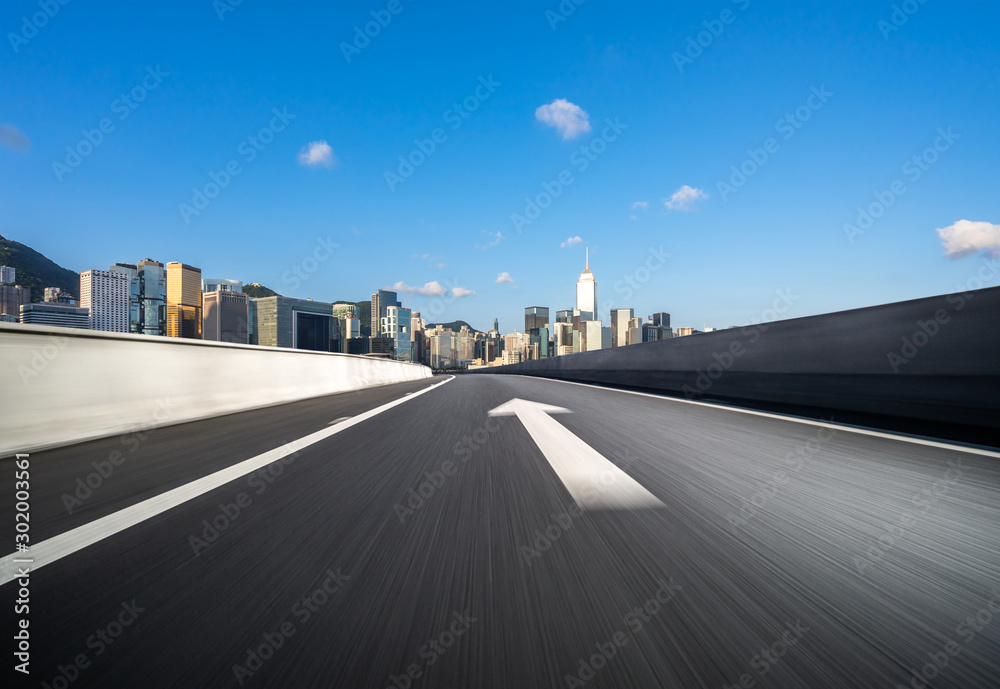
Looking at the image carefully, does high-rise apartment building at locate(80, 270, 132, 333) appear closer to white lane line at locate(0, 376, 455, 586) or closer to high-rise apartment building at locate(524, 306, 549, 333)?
white lane line at locate(0, 376, 455, 586)

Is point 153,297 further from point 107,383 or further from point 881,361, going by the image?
point 881,361

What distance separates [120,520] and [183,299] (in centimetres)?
2264

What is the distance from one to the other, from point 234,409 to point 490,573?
6719mm

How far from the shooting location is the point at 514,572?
1683 mm

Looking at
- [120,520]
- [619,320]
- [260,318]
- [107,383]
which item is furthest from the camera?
[619,320]

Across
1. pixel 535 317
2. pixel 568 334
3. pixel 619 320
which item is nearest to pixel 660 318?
pixel 619 320

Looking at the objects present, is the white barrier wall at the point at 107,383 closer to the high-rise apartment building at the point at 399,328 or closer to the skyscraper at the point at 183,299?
the skyscraper at the point at 183,299

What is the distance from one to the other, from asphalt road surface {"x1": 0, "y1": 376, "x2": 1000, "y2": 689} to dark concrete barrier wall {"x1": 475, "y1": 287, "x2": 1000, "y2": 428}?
104cm

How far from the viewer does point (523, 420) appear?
5.79m

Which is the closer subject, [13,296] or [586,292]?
[13,296]

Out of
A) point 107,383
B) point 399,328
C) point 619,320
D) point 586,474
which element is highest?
point 399,328

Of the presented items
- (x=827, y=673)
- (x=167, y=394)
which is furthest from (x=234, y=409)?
(x=827, y=673)

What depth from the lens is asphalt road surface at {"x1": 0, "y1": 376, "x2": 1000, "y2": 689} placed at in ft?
3.91

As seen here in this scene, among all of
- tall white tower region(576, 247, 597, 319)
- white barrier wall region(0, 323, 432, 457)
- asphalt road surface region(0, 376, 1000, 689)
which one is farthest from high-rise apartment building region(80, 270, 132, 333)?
tall white tower region(576, 247, 597, 319)
